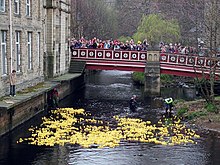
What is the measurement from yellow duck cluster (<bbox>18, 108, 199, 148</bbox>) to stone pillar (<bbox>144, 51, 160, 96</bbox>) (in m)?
11.9

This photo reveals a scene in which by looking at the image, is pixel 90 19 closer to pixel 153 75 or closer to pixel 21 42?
pixel 153 75

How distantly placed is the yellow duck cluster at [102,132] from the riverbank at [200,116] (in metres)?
0.96

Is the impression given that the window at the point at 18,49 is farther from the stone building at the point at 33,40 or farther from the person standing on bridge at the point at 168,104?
the person standing on bridge at the point at 168,104

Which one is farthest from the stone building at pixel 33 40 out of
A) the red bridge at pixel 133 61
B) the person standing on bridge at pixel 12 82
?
the red bridge at pixel 133 61

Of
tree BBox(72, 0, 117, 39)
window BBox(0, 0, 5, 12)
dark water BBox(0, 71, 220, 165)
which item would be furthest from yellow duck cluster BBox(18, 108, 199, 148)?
tree BBox(72, 0, 117, 39)

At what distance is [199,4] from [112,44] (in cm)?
1093

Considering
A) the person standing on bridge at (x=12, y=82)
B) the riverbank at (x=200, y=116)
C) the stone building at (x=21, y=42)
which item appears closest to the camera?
the person standing on bridge at (x=12, y=82)

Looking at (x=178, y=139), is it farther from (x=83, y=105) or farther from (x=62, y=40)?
(x=62, y=40)

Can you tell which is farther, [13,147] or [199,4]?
[199,4]

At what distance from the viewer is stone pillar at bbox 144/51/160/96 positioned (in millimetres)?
39281

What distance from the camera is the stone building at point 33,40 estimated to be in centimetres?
2458

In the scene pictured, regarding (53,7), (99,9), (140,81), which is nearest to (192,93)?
(140,81)

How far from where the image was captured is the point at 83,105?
110 ft

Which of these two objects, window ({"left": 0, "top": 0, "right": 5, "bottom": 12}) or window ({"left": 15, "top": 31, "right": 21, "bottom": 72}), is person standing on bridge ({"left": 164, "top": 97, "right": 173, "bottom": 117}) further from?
window ({"left": 0, "top": 0, "right": 5, "bottom": 12})
